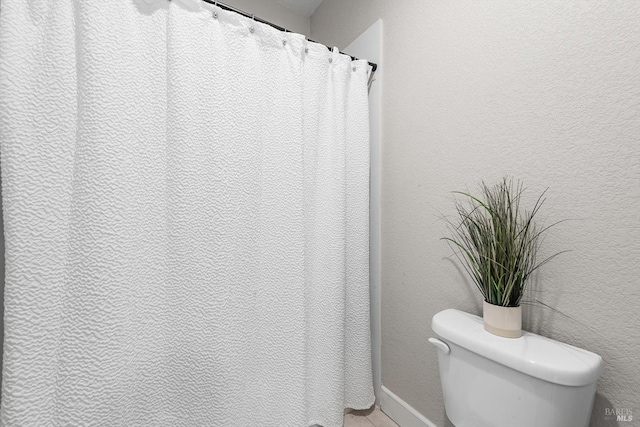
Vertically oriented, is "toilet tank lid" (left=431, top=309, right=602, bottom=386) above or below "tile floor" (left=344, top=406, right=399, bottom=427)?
above

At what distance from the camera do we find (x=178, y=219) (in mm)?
812

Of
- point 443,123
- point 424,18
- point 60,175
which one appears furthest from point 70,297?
point 424,18

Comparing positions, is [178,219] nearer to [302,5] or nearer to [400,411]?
[400,411]

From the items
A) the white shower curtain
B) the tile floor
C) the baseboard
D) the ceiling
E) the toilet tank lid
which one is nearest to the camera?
the toilet tank lid

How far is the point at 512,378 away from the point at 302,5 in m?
2.07

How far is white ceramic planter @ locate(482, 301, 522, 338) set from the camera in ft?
2.19

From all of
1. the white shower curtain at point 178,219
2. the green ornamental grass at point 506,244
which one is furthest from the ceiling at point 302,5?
the green ornamental grass at point 506,244

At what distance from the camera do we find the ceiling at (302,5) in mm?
1605

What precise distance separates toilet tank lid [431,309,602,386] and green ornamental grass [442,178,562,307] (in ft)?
0.31

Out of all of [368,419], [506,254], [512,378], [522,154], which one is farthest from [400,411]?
[522,154]

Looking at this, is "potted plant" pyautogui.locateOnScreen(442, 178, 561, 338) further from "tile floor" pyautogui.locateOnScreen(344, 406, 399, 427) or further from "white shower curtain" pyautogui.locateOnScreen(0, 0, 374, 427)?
"tile floor" pyautogui.locateOnScreen(344, 406, 399, 427)

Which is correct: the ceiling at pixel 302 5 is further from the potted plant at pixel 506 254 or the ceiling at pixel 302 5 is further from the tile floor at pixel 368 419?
the tile floor at pixel 368 419

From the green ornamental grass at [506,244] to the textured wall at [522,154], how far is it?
0.03m

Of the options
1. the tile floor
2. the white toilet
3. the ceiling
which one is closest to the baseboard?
the tile floor
